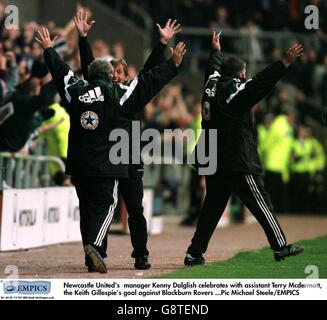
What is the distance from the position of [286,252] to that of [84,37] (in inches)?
129

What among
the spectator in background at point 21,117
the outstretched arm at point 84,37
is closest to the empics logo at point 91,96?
the outstretched arm at point 84,37

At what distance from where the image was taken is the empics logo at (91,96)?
39.5 feet

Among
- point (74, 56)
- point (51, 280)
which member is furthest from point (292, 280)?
point (74, 56)

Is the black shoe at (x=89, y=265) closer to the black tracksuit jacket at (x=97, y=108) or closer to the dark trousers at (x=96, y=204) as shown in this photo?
the dark trousers at (x=96, y=204)

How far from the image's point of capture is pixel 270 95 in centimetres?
2703

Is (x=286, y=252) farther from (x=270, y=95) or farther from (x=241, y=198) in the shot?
(x=270, y=95)

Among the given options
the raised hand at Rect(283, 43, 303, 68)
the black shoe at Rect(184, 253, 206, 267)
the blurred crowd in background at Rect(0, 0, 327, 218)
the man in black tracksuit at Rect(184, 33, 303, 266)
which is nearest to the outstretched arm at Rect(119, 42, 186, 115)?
the man in black tracksuit at Rect(184, 33, 303, 266)

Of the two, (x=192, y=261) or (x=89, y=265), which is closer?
(x=89, y=265)

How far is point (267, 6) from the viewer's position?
28.5 m

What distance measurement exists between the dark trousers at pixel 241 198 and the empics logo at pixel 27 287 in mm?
2226

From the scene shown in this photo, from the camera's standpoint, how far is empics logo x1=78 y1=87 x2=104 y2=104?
1205 centimetres

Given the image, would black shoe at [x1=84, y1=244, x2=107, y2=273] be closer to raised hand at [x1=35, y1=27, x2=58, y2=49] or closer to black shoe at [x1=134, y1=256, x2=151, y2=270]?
black shoe at [x1=134, y1=256, x2=151, y2=270]

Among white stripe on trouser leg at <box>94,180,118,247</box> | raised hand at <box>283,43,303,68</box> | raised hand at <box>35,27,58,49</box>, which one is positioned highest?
raised hand at <box>35,27,58,49</box>

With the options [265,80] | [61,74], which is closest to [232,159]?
[265,80]
